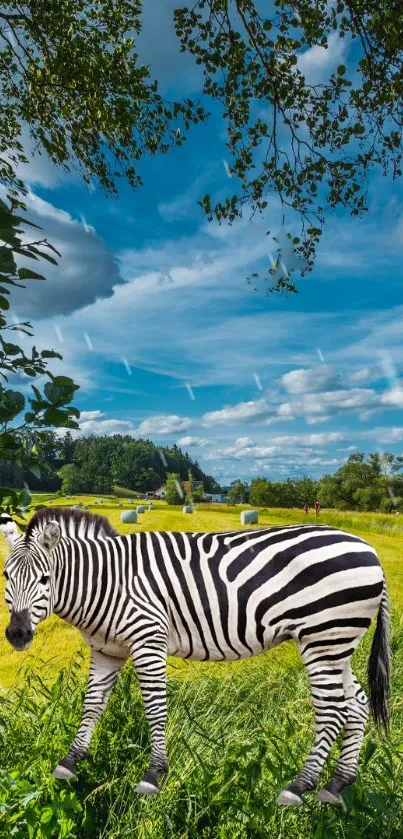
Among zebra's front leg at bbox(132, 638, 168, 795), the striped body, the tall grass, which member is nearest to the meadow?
the tall grass

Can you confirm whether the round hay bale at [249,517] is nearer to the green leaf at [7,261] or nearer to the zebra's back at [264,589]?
the zebra's back at [264,589]

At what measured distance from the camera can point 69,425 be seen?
282 cm

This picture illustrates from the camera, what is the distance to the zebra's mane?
3.40 m

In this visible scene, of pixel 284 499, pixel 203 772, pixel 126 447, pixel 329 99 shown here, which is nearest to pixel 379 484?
pixel 284 499

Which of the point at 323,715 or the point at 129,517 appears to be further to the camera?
the point at 129,517

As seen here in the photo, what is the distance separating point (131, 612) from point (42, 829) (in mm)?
1453

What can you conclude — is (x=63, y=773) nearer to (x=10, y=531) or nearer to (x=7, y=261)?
(x=10, y=531)

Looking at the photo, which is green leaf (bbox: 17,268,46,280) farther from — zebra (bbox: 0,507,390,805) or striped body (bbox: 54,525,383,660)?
striped body (bbox: 54,525,383,660)

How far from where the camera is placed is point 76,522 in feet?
12.0

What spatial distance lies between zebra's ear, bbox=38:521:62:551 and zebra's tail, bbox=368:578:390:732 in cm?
192

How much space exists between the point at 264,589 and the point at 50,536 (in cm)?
123

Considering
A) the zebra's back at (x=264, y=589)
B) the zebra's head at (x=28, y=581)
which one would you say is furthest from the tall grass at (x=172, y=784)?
the zebra's head at (x=28, y=581)

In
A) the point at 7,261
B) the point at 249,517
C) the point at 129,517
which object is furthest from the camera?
the point at 129,517

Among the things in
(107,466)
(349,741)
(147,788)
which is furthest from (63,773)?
(107,466)
